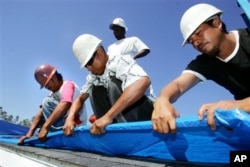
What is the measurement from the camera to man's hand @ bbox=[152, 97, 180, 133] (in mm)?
1331

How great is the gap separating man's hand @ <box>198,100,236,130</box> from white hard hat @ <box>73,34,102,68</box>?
1.49 metres

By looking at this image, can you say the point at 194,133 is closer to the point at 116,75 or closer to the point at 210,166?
the point at 210,166

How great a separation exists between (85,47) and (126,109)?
27.4 inches

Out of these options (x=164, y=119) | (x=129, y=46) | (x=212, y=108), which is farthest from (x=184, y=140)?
(x=129, y=46)

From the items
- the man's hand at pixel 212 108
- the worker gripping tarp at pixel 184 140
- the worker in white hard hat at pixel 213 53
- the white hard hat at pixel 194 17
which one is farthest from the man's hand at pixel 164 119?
the white hard hat at pixel 194 17

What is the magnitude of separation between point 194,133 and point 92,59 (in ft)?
4.67

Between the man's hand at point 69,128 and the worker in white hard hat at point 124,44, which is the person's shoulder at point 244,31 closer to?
the man's hand at point 69,128

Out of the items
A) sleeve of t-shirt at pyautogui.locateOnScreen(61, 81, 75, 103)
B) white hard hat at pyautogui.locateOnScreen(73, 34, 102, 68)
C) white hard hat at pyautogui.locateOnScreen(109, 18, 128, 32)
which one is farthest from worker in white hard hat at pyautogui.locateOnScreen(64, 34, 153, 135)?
white hard hat at pyautogui.locateOnScreen(109, 18, 128, 32)

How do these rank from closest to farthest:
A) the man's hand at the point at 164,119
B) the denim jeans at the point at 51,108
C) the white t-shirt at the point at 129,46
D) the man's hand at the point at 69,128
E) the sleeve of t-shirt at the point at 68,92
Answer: the man's hand at the point at 164,119
the man's hand at the point at 69,128
the sleeve of t-shirt at the point at 68,92
the denim jeans at the point at 51,108
the white t-shirt at the point at 129,46

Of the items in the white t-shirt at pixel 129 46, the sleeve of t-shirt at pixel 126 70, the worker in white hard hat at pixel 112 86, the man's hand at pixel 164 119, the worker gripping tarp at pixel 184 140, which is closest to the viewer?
the worker gripping tarp at pixel 184 140

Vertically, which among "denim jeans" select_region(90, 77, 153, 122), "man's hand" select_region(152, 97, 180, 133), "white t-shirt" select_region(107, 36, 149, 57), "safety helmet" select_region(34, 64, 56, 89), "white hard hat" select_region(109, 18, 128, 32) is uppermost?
"white hard hat" select_region(109, 18, 128, 32)

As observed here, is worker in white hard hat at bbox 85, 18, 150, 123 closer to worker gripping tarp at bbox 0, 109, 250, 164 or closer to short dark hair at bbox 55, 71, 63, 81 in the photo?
short dark hair at bbox 55, 71, 63, 81

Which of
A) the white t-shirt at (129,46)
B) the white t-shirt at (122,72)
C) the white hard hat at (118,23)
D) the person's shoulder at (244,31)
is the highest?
the white hard hat at (118,23)

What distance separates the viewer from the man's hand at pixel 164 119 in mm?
1331
